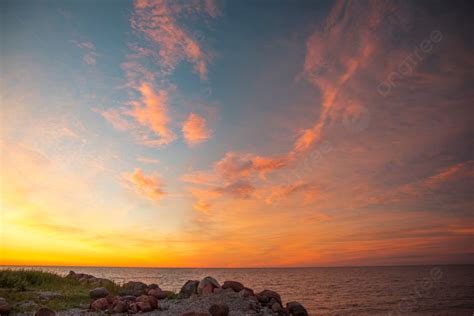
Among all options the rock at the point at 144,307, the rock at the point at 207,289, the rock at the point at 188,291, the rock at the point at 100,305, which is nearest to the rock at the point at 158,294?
the rock at the point at 188,291

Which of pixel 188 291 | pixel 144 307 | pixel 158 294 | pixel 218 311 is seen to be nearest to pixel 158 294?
pixel 158 294

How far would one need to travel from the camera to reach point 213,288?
75.9ft

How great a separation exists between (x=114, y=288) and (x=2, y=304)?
10.4m

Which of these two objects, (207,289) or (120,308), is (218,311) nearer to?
(120,308)

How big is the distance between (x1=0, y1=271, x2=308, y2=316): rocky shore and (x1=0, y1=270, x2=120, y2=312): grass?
774mm

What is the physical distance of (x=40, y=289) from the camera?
2373 centimetres

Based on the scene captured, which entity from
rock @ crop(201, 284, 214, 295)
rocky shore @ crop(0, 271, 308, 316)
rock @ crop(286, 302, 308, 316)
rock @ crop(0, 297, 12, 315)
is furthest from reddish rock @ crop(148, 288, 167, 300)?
rock @ crop(0, 297, 12, 315)

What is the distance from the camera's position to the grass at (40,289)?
1927cm

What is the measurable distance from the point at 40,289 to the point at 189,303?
11685 mm

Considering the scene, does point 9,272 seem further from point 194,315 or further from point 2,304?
point 194,315

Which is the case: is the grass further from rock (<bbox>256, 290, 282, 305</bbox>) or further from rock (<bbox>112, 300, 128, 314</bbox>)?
rock (<bbox>256, 290, 282, 305</bbox>)

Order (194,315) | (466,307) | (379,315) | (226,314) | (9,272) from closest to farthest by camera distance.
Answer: (194,315) < (226,314) < (9,272) < (379,315) < (466,307)

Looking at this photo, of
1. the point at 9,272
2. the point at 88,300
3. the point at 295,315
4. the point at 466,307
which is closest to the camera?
the point at 88,300

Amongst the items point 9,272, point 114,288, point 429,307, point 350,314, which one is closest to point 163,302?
point 114,288
